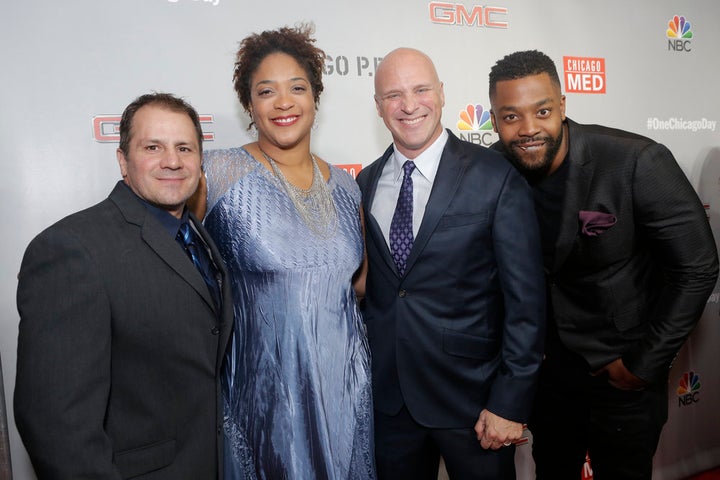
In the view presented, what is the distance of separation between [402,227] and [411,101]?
1.45ft

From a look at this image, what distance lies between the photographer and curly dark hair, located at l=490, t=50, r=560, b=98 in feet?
6.76

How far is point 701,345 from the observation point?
3.71 metres

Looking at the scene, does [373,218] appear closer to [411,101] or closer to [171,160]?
[411,101]

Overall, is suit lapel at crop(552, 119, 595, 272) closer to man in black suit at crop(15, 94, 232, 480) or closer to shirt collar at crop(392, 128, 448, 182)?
shirt collar at crop(392, 128, 448, 182)

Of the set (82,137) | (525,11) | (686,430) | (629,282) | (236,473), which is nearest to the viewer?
(236,473)

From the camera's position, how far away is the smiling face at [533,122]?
2045 millimetres

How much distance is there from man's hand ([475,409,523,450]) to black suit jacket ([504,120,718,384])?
528 millimetres

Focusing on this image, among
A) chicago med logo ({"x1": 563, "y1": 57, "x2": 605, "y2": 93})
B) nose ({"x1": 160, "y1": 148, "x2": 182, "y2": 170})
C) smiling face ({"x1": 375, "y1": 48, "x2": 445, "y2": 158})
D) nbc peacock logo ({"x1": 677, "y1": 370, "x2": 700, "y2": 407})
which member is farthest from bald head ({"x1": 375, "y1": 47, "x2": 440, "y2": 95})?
nbc peacock logo ({"x1": 677, "y1": 370, "x2": 700, "y2": 407})

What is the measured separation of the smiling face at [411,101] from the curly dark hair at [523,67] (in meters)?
0.30

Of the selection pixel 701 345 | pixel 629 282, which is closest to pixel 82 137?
pixel 629 282

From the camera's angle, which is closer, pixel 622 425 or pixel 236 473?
pixel 236 473

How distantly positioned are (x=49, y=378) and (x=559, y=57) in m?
3.11

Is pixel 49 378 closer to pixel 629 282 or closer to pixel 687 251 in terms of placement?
pixel 629 282

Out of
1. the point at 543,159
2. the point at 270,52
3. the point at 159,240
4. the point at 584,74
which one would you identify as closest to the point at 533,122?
the point at 543,159
